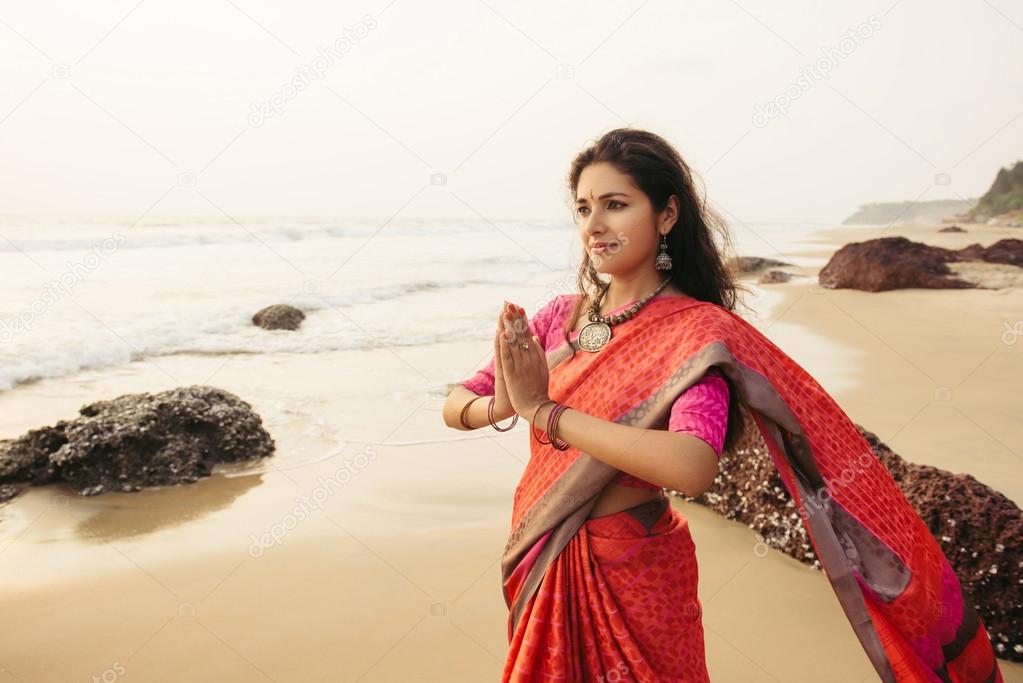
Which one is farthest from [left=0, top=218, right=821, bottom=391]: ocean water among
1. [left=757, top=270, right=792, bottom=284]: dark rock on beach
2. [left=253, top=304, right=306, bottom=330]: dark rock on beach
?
[left=757, top=270, right=792, bottom=284]: dark rock on beach

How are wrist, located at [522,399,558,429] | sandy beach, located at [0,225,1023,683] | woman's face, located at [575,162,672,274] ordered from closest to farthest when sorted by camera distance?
wrist, located at [522,399,558,429] → woman's face, located at [575,162,672,274] → sandy beach, located at [0,225,1023,683]

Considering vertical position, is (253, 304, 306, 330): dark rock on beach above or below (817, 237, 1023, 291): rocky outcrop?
below

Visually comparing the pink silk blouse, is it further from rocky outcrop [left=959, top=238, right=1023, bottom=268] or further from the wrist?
rocky outcrop [left=959, top=238, right=1023, bottom=268]

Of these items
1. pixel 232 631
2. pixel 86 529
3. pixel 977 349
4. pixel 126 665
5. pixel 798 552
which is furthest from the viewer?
pixel 977 349

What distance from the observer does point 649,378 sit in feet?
6.61

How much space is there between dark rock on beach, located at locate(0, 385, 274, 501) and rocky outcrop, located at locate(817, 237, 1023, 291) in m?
10.1

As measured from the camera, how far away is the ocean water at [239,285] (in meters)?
10.9

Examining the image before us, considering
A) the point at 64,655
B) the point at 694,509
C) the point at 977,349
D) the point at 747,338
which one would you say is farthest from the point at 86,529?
the point at 977,349

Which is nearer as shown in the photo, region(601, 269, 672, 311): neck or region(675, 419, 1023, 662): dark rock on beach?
region(601, 269, 672, 311): neck

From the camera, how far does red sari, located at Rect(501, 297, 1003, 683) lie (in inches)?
79.6

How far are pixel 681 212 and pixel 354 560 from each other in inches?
112

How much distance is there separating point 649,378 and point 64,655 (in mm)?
2805

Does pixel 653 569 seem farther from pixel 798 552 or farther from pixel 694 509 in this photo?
pixel 694 509

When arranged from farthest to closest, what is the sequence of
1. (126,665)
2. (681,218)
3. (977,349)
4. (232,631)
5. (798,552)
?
1. (977,349)
2. (798,552)
3. (232,631)
4. (126,665)
5. (681,218)
